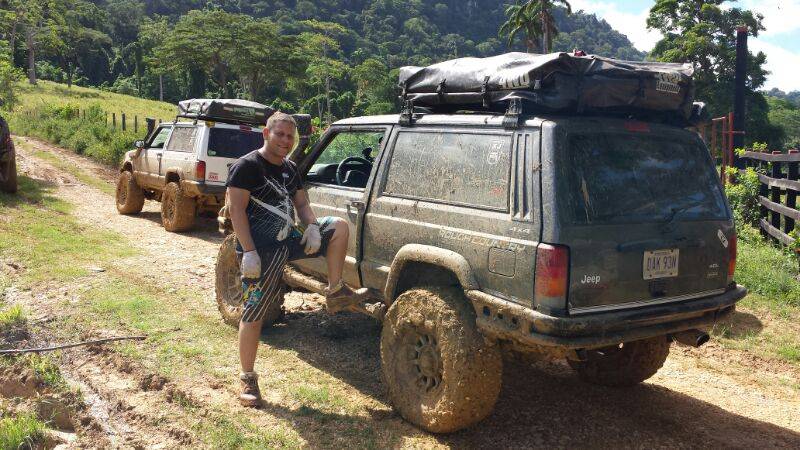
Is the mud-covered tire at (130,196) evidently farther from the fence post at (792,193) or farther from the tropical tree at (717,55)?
the tropical tree at (717,55)

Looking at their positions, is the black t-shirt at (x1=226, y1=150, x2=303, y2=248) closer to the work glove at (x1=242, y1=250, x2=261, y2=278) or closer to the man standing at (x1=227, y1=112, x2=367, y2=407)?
the man standing at (x1=227, y1=112, x2=367, y2=407)

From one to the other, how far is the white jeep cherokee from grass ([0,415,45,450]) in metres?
5.75

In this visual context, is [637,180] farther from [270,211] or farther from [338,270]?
[270,211]

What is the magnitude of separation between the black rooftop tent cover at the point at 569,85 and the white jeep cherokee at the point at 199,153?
6.18 metres

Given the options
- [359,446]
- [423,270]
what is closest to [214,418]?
[359,446]

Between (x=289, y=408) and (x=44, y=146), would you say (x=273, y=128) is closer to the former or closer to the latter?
(x=289, y=408)

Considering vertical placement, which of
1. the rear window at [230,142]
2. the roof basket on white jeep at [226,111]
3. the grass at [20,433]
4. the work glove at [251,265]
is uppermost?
the roof basket on white jeep at [226,111]

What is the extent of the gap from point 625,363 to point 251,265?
8.55 feet

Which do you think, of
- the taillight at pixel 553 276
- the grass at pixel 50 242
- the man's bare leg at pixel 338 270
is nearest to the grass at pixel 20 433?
the man's bare leg at pixel 338 270

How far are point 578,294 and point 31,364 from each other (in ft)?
13.2

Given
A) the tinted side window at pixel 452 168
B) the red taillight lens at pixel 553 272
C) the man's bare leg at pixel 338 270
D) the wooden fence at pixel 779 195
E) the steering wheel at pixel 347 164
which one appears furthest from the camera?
the wooden fence at pixel 779 195

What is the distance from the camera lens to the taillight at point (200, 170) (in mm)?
9406

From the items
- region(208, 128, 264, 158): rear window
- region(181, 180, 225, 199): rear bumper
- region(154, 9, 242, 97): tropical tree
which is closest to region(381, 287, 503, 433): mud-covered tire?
region(181, 180, 225, 199): rear bumper

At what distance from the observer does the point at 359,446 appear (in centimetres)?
357
